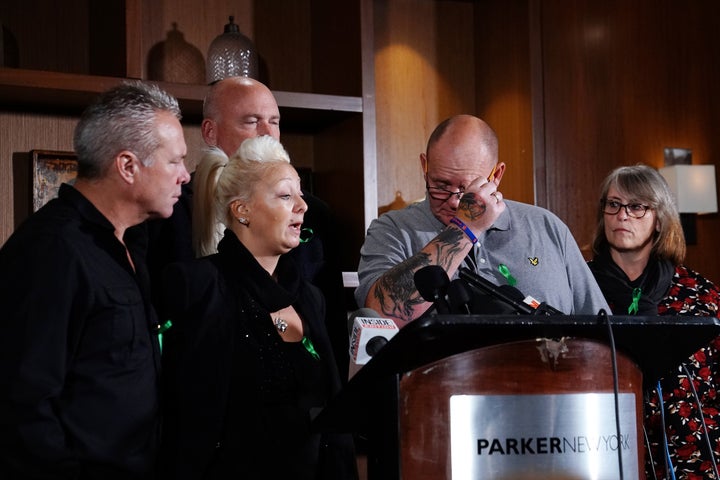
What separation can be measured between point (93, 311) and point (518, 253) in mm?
1160

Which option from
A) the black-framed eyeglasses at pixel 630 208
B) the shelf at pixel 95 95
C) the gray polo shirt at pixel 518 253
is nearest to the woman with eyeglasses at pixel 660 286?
the black-framed eyeglasses at pixel 630 208

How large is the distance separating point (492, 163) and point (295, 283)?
0.69 metres

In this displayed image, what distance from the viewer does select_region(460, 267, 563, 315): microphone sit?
1446 mm

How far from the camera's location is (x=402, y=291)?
2.20 metres

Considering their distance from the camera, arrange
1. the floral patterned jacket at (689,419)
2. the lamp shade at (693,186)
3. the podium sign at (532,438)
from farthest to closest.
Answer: the lamp shade at (693,186), the floral patterned jacket at (689,419), the podium sign at (532,438)

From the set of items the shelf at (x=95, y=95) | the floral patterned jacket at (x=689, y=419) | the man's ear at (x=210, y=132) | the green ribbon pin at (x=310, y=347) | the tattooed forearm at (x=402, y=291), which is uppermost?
the shelf at (x=95, y=95)

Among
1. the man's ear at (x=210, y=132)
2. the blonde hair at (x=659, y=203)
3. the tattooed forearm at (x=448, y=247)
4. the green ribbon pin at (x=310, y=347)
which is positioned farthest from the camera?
the blonde hair at (x=659, y=203)

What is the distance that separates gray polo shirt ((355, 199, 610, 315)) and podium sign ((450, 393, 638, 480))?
3.14ft

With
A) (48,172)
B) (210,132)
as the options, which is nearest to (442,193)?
(210,132)

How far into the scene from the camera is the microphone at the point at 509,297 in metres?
1.45

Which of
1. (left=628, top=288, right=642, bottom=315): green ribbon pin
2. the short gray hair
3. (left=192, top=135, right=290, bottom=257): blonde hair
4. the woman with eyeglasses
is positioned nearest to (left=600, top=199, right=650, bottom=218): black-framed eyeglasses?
the woman with eyeglasses

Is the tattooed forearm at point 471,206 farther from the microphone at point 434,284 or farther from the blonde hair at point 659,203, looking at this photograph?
the blonde hair at point 659,203

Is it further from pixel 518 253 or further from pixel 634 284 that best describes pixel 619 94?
pixel 518 253

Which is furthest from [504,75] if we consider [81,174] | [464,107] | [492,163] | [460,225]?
[81,174]
